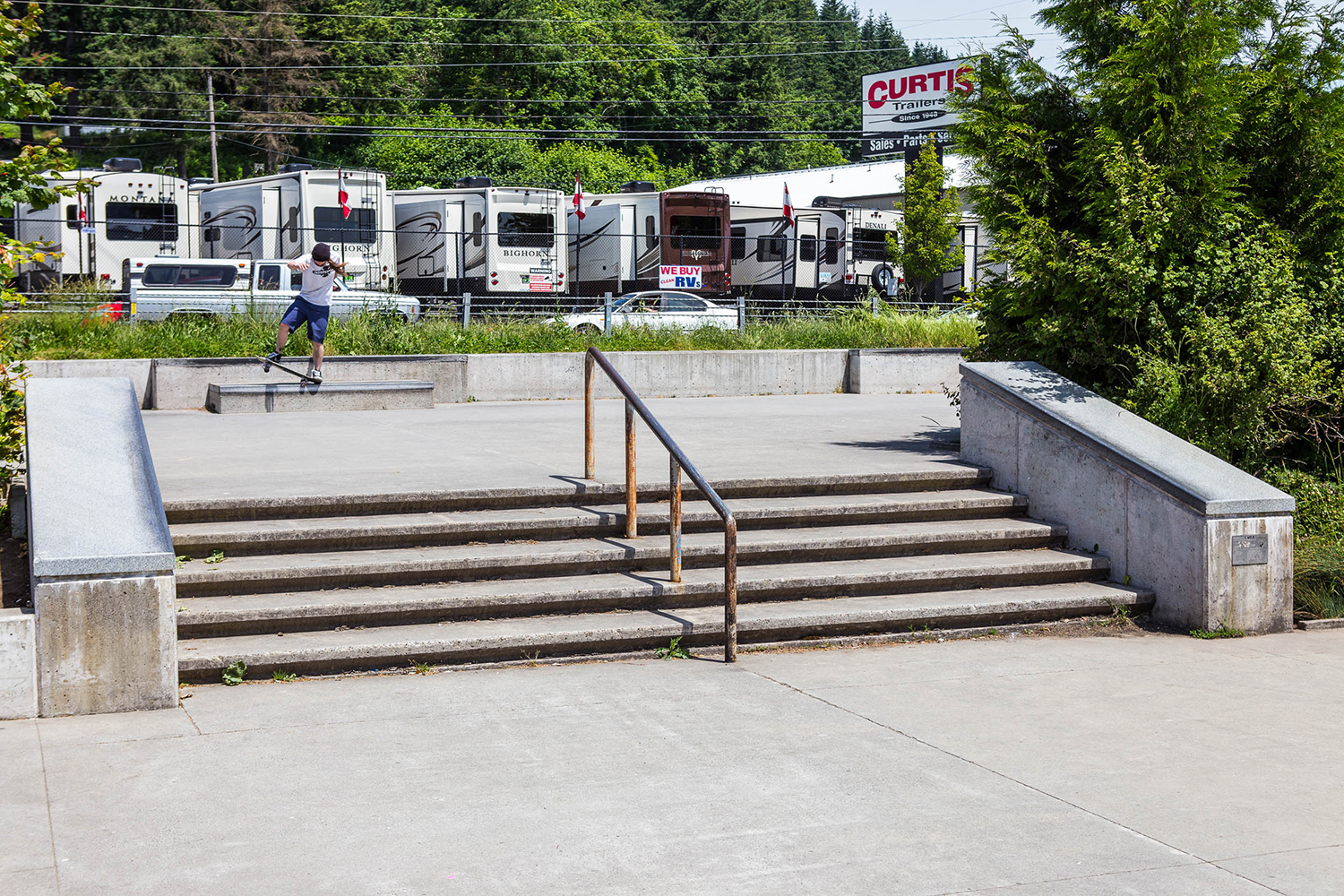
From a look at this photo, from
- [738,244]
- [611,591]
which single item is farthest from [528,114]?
[611,591]

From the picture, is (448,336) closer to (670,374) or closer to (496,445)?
(670,374)

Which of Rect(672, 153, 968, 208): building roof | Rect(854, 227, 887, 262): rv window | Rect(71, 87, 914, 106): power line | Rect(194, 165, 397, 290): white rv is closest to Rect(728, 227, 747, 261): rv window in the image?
Rect(854, 227, 887, 262): rv window

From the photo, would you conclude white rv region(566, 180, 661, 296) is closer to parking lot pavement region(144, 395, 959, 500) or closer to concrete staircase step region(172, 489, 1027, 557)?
parking lot pavement region(144, 395, 959, 500)

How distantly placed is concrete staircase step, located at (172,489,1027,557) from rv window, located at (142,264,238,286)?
19.8 m

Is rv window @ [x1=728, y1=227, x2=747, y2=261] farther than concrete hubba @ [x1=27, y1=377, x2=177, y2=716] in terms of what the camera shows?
Yes

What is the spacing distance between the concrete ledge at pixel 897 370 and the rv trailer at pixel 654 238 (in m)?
13.2

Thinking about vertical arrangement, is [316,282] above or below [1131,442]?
above

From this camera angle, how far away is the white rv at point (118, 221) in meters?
30.4

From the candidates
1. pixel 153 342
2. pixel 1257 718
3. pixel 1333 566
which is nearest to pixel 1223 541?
pixel 1333 566

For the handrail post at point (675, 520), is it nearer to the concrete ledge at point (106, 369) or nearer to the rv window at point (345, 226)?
the concrete ledge at point (106, 369)

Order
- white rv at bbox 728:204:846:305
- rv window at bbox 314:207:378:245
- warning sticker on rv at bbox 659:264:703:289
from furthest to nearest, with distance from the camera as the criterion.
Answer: white rv at bbox 728:204:846:305, warning sticker on rv at bbox 659:264:703:289, rv window at bbox 314:207:378:245

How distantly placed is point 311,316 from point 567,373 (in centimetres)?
393

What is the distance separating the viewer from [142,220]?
1224 inches

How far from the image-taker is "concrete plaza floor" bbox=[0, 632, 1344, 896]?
4238mm
